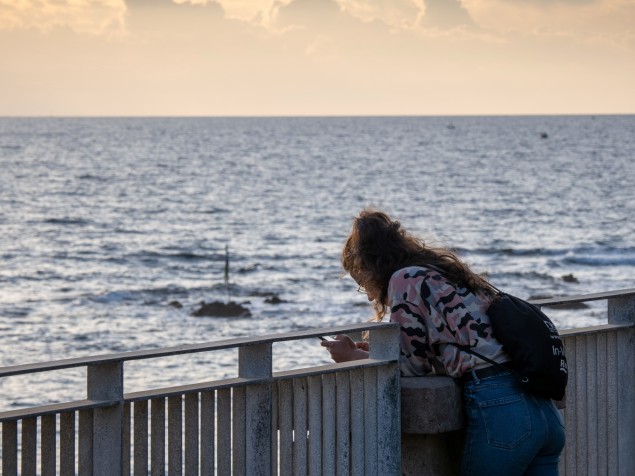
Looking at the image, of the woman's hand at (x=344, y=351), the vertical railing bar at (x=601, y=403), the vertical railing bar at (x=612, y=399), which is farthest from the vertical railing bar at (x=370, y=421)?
the vertical railing bar at (x=612, y=399)

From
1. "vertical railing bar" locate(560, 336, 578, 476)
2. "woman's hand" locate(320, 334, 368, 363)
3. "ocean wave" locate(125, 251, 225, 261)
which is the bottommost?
"ocean wave" locate(125, 251, 225, 261)

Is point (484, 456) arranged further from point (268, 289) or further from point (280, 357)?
point (268, 289)

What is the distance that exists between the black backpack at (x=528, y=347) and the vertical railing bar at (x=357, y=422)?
1.53ft

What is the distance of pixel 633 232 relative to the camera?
180 ft

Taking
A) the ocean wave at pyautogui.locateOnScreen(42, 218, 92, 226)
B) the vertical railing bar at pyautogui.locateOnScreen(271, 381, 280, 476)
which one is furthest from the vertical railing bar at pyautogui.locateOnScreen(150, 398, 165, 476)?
the ocean wave at pyautogui.locateOnScreen(42, 218, 92, 226)

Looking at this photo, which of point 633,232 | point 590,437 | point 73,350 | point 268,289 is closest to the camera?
point 590,437

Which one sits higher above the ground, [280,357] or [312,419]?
[312,419]

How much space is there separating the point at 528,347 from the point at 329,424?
32.3 inches

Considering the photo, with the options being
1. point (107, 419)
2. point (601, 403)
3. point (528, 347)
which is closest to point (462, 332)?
point (528, 347)

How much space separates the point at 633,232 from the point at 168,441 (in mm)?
52781

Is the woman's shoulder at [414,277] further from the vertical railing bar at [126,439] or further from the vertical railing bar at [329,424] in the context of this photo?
the vertical railing bar at [126,439]

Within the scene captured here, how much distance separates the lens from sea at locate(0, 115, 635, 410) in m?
28.3

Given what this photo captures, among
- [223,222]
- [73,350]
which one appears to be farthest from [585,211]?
[73,350]

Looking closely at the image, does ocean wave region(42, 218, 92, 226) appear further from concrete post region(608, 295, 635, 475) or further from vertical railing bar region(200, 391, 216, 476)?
vertical railing bar region(200, 391, 216, 476)
